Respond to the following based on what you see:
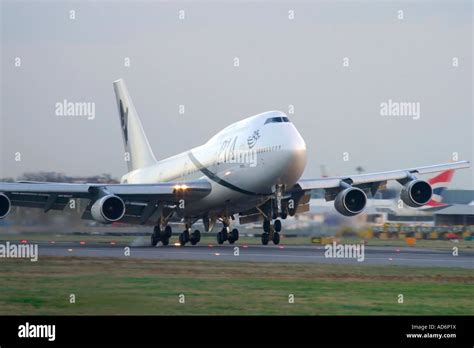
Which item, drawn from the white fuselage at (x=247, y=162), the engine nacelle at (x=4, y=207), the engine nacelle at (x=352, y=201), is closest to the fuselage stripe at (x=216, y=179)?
the white fuselage at (x=247, y=162)

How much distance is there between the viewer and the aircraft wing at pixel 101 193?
4112 centimetres

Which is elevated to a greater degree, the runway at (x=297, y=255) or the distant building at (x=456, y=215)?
the distant building at (x=456, y=215)

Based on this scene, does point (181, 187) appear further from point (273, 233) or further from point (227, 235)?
point (273, 233)

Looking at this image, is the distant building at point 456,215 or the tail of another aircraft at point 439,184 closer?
the tail of another aircraft at point 439,184

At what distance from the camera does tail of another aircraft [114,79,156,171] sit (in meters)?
53.8

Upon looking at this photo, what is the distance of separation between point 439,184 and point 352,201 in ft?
33.4

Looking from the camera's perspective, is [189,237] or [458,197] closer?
[189,237]

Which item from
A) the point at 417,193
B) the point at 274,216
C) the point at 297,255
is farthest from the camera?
the point at 417,193

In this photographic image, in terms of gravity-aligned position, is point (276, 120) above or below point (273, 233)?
above

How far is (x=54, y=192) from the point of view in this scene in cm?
4147

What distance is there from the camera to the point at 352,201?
4316 cm

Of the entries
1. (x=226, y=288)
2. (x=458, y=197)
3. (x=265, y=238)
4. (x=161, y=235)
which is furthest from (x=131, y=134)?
(x=226, y=288)

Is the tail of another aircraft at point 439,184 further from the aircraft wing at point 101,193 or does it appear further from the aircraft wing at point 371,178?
the aircraft wing at point 101,193
